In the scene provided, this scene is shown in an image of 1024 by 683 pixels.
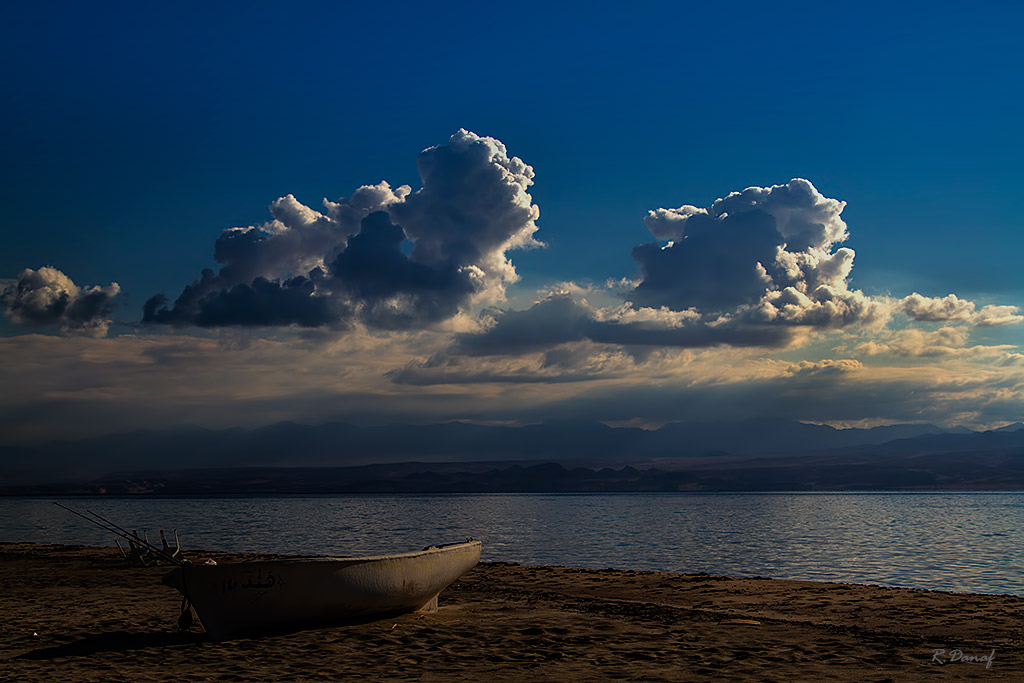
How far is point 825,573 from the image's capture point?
4012 cm

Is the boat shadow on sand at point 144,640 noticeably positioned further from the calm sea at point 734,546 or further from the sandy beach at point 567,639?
the calm sea at point 734,546

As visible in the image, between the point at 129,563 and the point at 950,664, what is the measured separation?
113 feet

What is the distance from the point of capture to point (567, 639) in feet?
57.9

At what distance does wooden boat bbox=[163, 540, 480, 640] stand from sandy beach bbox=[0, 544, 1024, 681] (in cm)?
43

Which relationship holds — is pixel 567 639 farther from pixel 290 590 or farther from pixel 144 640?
pixel 144 640

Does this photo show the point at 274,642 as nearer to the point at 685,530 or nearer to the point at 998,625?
the point at 998,625

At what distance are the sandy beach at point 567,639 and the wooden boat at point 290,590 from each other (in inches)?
16.9

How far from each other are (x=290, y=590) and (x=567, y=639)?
595 centimetres

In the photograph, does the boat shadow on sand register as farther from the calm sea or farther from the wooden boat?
the calm sea

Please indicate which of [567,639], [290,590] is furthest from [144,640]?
[567,639]

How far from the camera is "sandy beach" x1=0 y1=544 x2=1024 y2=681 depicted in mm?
14570

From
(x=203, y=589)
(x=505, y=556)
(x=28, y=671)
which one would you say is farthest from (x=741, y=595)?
(x=505, y=556)

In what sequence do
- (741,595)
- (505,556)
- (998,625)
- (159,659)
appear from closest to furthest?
(159,659) → (998,625) → (741,595) → (505,556)

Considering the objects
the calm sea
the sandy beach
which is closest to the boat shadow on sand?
the sandy beach
